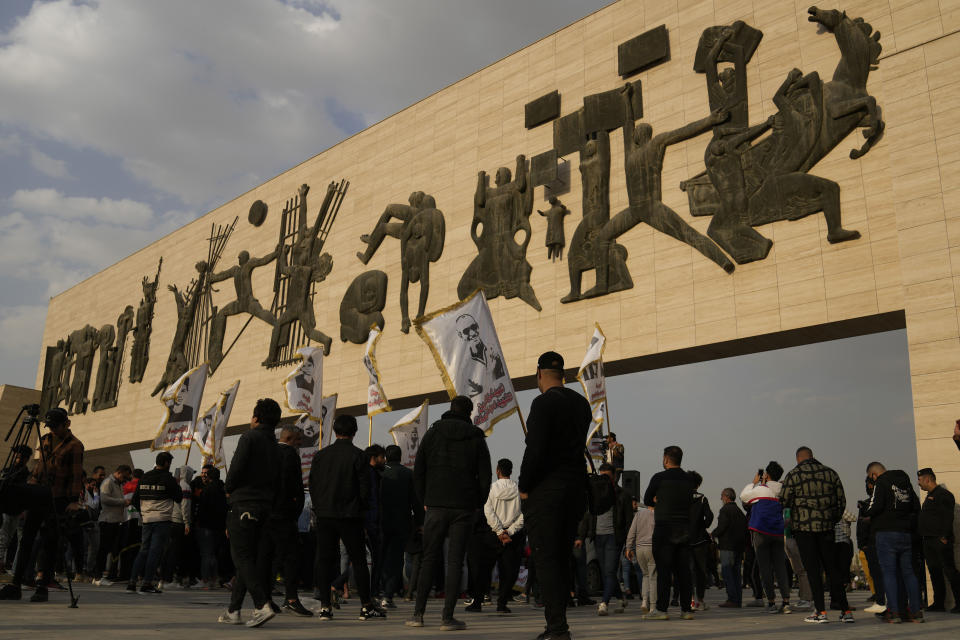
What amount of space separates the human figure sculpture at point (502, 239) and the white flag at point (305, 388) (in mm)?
5398

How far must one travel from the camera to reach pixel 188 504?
12.1 m

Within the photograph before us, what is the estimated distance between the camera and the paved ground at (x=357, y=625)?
16.9ft

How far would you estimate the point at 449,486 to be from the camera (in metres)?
6.37

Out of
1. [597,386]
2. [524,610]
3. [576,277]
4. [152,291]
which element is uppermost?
[152,291]

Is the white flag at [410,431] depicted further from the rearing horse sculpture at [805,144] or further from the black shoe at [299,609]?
the rearing horse sculpture at [805,144]

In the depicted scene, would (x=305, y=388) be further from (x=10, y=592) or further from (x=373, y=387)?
(x=10, y=592)

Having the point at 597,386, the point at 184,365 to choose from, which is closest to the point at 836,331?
the point at 597,386

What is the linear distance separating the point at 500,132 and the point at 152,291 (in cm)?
1764

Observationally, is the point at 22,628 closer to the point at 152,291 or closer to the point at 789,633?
the point at 789,633

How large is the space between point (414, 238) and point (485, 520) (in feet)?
44.0

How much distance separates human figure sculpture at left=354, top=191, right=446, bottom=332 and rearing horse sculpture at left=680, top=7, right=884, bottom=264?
7.72 meters

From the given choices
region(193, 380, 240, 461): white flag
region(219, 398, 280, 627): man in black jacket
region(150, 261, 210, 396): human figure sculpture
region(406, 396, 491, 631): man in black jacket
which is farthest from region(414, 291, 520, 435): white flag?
region(150, 261, 210, 396): human figure sculpture

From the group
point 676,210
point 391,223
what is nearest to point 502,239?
point 676,210

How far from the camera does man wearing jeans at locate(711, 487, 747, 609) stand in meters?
9.66
